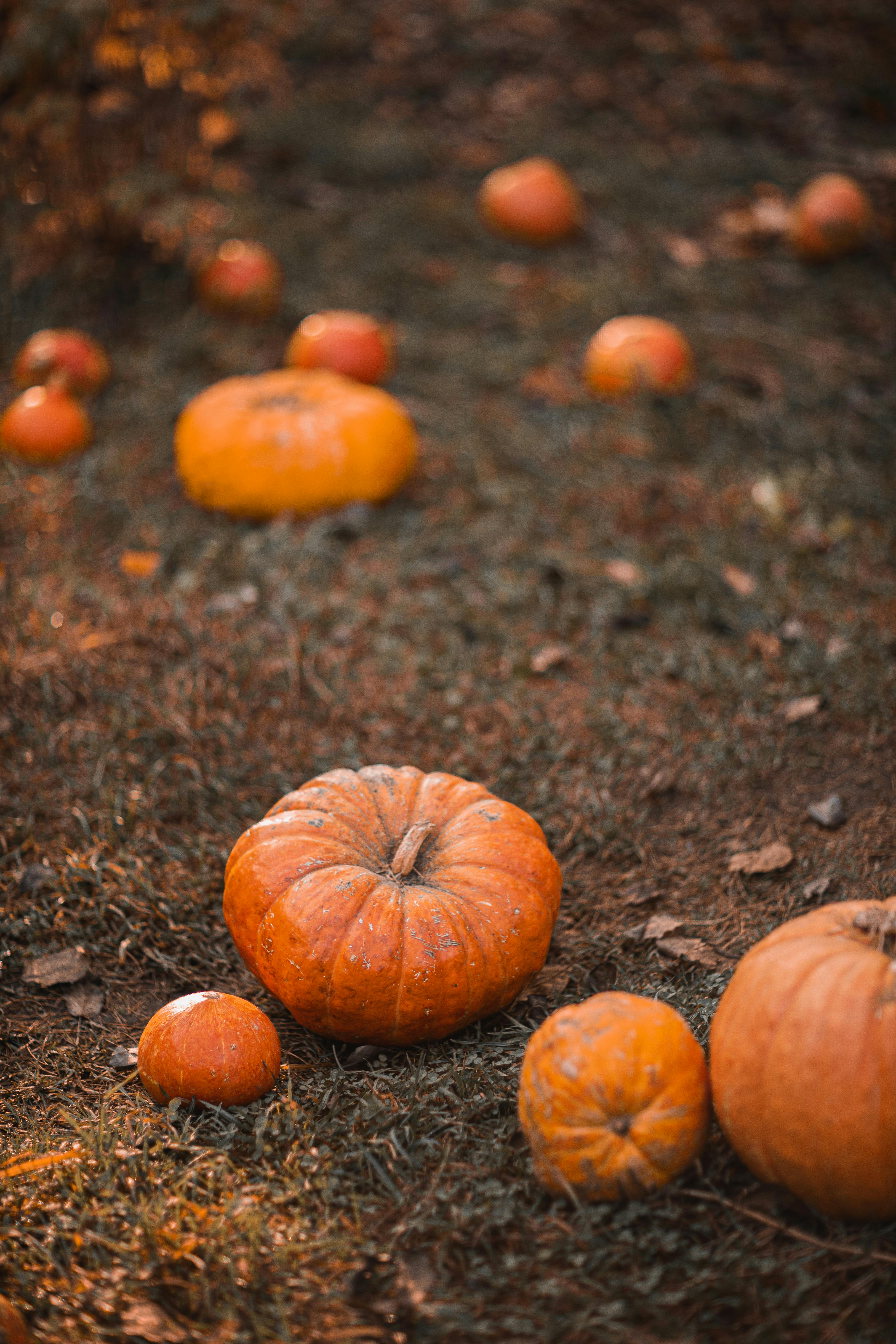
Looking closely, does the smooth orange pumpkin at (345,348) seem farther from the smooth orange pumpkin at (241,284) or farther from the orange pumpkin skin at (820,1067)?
the orange pumpkin skin at (820,1067)

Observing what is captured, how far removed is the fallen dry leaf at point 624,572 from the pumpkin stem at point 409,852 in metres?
1.86

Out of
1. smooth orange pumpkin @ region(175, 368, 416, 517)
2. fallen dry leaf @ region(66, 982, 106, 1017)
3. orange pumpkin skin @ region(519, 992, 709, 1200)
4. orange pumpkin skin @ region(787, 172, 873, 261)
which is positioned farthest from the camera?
orange pumpkin skin @ region(787, 172, 873, 261)

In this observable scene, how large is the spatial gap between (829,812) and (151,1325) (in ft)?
6.88

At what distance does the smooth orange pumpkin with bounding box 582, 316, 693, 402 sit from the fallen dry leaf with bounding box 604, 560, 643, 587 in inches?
54.5

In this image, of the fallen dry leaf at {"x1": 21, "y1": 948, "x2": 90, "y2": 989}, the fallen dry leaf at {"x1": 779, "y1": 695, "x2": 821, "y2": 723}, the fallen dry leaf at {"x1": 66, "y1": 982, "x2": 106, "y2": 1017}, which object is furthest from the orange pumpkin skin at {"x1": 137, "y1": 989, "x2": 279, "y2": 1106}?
the fallen dry leaf at {"x1": 779, "y1": 695, "x2": 821, "y2": 723}

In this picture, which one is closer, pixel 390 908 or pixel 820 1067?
pixel 820 1067

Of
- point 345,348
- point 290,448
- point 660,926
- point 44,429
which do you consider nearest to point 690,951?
point 660,926

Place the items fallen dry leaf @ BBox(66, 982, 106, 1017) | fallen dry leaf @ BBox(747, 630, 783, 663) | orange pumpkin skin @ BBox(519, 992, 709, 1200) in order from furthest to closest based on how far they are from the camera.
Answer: fallen dry leaf @ BBox(747, 630, 783, 663) → fallen dry leaf @ BBox(66, 982, 106, 1017) → orange pumpkin skin @ BBox(519, 992, 709, 1200)

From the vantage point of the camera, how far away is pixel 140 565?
4008 mm

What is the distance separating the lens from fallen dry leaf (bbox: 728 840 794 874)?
8.85 ft

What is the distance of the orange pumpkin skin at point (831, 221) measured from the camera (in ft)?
19.4

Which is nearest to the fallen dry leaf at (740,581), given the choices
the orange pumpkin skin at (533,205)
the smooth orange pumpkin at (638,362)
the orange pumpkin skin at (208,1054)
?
the smooth orange pumpkin at (638,362)

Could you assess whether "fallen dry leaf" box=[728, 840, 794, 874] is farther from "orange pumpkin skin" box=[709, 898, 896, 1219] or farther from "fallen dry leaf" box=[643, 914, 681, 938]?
"orange pumpkin skin" box=[709, 898, 896, 1219]

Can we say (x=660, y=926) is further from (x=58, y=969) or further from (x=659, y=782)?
(x=58, y=969)
